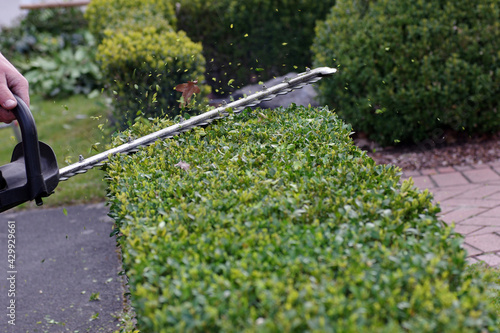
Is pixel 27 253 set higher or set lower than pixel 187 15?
lower

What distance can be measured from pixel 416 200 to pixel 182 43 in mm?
3968

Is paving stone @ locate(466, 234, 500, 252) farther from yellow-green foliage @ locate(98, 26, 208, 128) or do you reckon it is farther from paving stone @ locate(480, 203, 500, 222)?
yellow-green foliage @ locate(98, 26, 208, 128)

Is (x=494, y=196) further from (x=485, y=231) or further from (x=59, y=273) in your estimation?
(x=59, y=273)

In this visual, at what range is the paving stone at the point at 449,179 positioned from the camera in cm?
463

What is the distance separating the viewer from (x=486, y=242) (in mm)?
3572

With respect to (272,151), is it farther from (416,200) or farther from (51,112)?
(51,112)

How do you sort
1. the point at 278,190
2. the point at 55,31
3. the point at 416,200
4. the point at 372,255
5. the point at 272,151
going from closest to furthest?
the point at 372,255
the point at 416,200
the point at 278,190
the point at 272,151
the point at 55,31

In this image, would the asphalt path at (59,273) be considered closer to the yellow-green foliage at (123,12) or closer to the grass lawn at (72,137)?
the grass lawn at (72,137)

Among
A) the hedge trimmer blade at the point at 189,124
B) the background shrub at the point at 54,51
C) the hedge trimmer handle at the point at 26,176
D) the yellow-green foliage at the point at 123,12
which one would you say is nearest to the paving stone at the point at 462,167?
the hedge trimmer blade at the point at 189,124

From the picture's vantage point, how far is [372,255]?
1454 mm

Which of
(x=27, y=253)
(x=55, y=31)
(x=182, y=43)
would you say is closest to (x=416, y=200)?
(x=27, y=253)

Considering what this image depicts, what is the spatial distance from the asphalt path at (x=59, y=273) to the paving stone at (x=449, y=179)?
285 centimetres

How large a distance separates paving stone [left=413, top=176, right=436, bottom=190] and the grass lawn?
2.80 meters

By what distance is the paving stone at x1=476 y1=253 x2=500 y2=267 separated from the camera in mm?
3306
